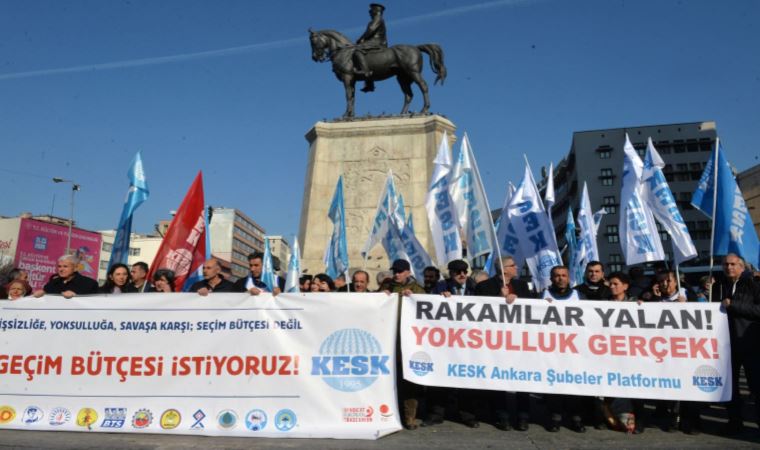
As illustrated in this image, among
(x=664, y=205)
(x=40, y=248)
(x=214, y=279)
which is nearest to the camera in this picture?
(x=214, y=279)

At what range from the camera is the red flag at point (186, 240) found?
24.8 ft

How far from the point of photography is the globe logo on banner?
588 centimetres

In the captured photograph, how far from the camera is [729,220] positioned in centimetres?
724

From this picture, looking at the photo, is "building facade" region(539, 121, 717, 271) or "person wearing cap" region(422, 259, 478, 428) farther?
"building facade" region(539, 121, 717, 271)

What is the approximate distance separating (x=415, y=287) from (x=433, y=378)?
116 cm

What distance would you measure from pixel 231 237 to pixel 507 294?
115m

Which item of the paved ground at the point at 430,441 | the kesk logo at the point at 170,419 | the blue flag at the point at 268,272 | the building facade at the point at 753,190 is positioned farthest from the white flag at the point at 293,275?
the building facade at the point at 753,190

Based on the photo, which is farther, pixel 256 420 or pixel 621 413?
pixel 621 413

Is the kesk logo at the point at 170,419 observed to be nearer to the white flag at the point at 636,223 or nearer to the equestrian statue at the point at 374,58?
the white flag at the point at 636,223

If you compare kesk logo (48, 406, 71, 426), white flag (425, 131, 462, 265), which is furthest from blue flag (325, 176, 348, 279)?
kesk logo (48, 406, 71, 426)

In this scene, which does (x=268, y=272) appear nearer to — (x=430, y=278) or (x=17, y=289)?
(x=430, y=278)

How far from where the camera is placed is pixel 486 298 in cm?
614

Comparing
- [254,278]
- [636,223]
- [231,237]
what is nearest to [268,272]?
[254,278]

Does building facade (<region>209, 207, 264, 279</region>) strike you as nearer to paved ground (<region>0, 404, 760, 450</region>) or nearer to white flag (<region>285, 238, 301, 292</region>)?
white flag (<region>285, 238, 301, 292</region>)
